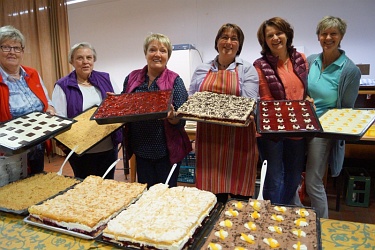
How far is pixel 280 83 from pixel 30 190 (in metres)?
1.76

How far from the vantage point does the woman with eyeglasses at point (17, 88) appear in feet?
6.64

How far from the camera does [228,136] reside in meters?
2.10

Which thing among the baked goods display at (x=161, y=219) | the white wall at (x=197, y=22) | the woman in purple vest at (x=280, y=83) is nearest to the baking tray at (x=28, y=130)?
the baked goods display at (x=161, y=219)

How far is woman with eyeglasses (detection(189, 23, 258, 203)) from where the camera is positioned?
Answer: 2068mm

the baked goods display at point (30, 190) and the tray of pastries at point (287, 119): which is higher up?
the tray of pastries at point (287, 119)

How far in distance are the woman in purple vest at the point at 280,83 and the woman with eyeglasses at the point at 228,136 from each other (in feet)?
0.42

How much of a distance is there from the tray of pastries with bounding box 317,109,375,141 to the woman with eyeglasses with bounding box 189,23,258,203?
481mm

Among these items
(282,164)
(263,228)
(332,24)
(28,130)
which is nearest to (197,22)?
(332,24)

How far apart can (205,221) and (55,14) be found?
5089mm

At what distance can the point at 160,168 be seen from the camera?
2.17m

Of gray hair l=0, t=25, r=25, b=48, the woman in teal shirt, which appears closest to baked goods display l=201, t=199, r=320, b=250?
the woman in teal shirt

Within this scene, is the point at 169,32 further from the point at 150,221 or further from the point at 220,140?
the point at 150,221

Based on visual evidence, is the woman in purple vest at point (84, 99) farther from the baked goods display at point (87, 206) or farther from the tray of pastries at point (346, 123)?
the tray of pastries at point (346, 123)

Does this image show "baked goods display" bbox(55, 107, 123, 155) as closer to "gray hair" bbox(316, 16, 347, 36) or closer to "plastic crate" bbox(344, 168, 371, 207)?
"gray hair" bbox(316, 16, 347, 36)
